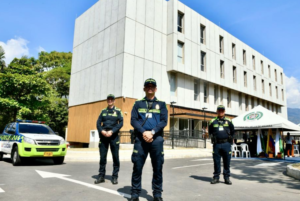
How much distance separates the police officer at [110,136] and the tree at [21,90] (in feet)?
68.0

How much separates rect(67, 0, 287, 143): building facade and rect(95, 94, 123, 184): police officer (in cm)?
1615

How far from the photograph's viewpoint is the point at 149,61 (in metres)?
24.8

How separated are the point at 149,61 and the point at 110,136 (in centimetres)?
1953

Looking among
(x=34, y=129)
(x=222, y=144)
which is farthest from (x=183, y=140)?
(x=222, y=144)

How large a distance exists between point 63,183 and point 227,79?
101ft

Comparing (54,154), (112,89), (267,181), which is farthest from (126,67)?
(267,181)

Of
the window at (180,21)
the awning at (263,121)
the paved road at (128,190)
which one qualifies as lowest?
the paved road at (128,190)

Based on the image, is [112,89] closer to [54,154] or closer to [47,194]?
[54,154]

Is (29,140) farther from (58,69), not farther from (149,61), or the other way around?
(58,69)

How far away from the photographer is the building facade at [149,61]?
2380cm

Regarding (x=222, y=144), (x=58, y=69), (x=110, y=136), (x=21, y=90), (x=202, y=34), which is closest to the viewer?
(x=110, y=136)

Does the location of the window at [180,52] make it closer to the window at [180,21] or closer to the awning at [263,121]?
the window at [180,21]

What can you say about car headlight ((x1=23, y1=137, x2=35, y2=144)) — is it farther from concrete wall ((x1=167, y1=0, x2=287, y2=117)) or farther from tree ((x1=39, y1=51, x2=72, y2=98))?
tree ((x1=39, y1=51, x2=72, y2=98))

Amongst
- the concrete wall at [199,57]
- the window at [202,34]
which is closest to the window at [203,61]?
A: the concrete wall at [199,57]
